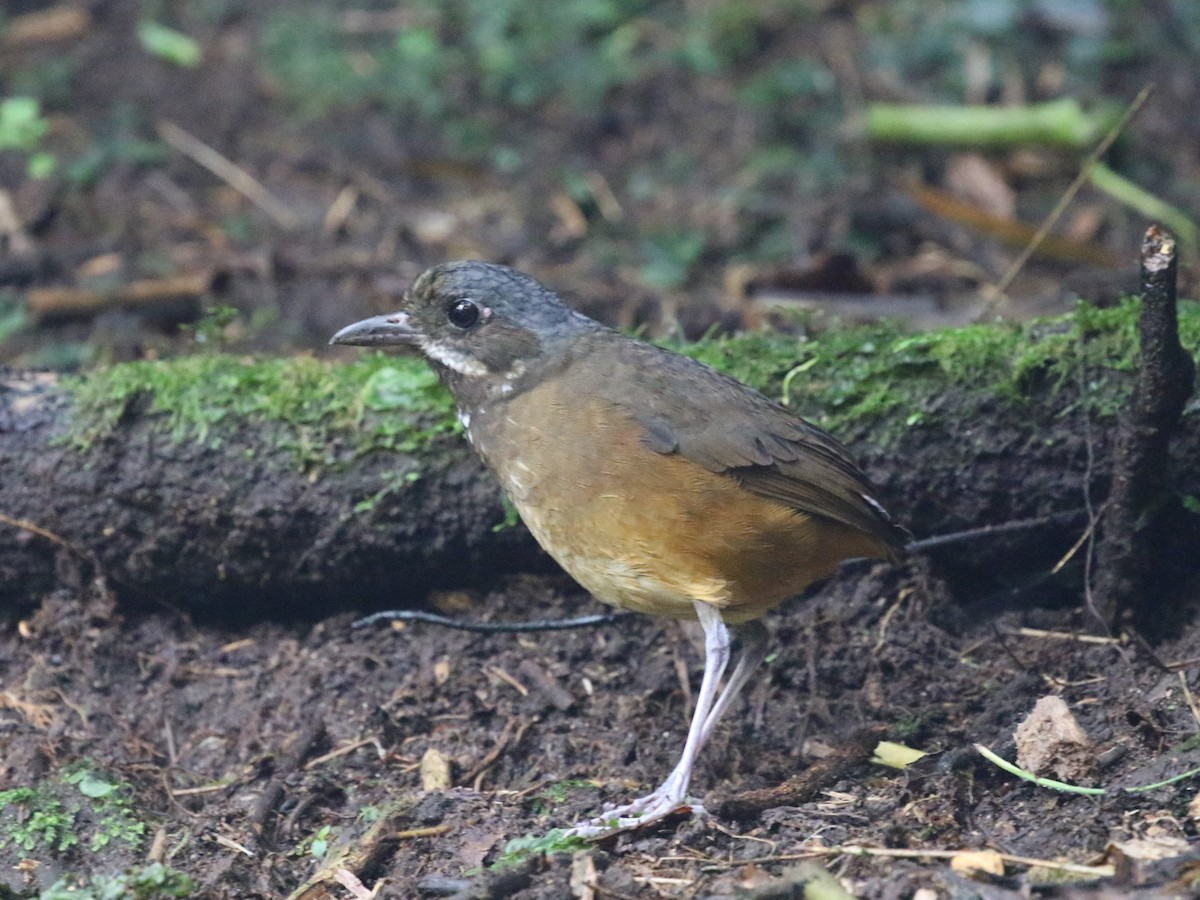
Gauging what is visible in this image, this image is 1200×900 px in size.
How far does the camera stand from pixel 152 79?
923cm

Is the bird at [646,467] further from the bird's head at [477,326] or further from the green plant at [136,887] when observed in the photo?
the green plant at [136,887]

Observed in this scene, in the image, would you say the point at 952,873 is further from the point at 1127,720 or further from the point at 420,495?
the point at 420,495

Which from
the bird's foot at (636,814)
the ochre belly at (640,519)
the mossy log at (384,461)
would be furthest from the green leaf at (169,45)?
the bird's foot at (636,814)

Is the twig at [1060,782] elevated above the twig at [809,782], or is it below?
above

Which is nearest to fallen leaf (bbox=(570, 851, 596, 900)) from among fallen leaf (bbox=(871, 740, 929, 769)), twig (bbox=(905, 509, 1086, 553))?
fallen leaf (bbox=(871, 740, 929, 769))

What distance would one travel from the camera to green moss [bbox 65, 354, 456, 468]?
508 centimetres

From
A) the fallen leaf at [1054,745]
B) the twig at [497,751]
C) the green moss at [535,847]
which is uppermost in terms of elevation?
the fallen leaf at [1054,745]

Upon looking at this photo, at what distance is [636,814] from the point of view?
4051 millimetres

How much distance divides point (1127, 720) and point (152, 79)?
757 centimetres

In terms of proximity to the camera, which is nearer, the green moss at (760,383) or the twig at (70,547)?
the green moss at (760,383)

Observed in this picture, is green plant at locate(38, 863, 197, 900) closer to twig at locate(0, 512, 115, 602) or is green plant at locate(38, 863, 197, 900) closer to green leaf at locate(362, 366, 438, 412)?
twig at locate(0, 512, 115, 602)

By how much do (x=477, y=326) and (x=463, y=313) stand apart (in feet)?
0.22

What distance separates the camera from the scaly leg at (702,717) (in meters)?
3.94

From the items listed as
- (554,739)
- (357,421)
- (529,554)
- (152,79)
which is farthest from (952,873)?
(152,79)
